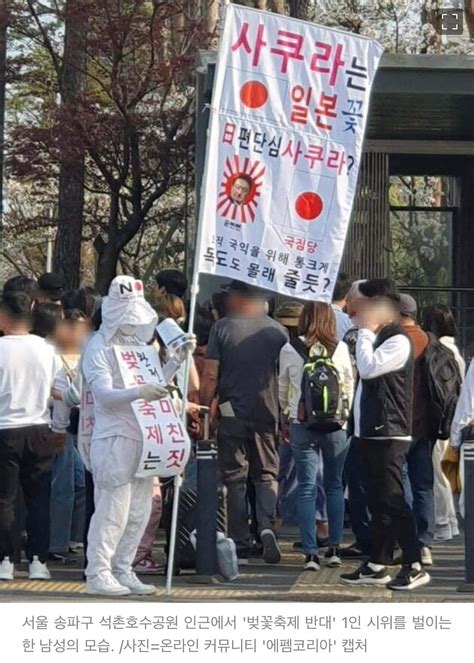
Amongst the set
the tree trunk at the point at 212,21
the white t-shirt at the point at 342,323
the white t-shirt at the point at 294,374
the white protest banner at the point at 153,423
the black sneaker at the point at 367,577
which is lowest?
the black sneaker at the point at 367,577

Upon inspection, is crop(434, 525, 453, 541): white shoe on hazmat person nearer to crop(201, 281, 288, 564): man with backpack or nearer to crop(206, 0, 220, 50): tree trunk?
crop(201, 281, 288, 564): man with backpack

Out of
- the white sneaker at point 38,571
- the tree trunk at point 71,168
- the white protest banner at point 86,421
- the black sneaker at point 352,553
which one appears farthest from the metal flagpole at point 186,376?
the tree trunk at point 71,168

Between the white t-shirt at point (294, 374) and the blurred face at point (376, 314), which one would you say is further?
the white t-shirt at point (294, 374)

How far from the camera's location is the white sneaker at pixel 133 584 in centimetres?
922

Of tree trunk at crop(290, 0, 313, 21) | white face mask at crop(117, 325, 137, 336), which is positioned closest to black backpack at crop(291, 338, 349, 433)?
white face mask at crop(117, 325, 137, 336)

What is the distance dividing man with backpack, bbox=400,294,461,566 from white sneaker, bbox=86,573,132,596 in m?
2.33

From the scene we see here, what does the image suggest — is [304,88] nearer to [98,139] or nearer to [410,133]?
[410,133]

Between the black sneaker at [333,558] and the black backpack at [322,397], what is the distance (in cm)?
91

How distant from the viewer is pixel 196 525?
9820 millimetres

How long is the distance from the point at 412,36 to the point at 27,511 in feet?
60.6

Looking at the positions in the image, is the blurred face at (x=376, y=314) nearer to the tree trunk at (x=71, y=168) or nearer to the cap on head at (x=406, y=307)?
the cap on head at (x=406, y=307)

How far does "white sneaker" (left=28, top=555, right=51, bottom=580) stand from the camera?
998 cm

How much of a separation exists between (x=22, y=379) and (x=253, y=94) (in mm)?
2360

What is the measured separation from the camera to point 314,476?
10.3 metres
